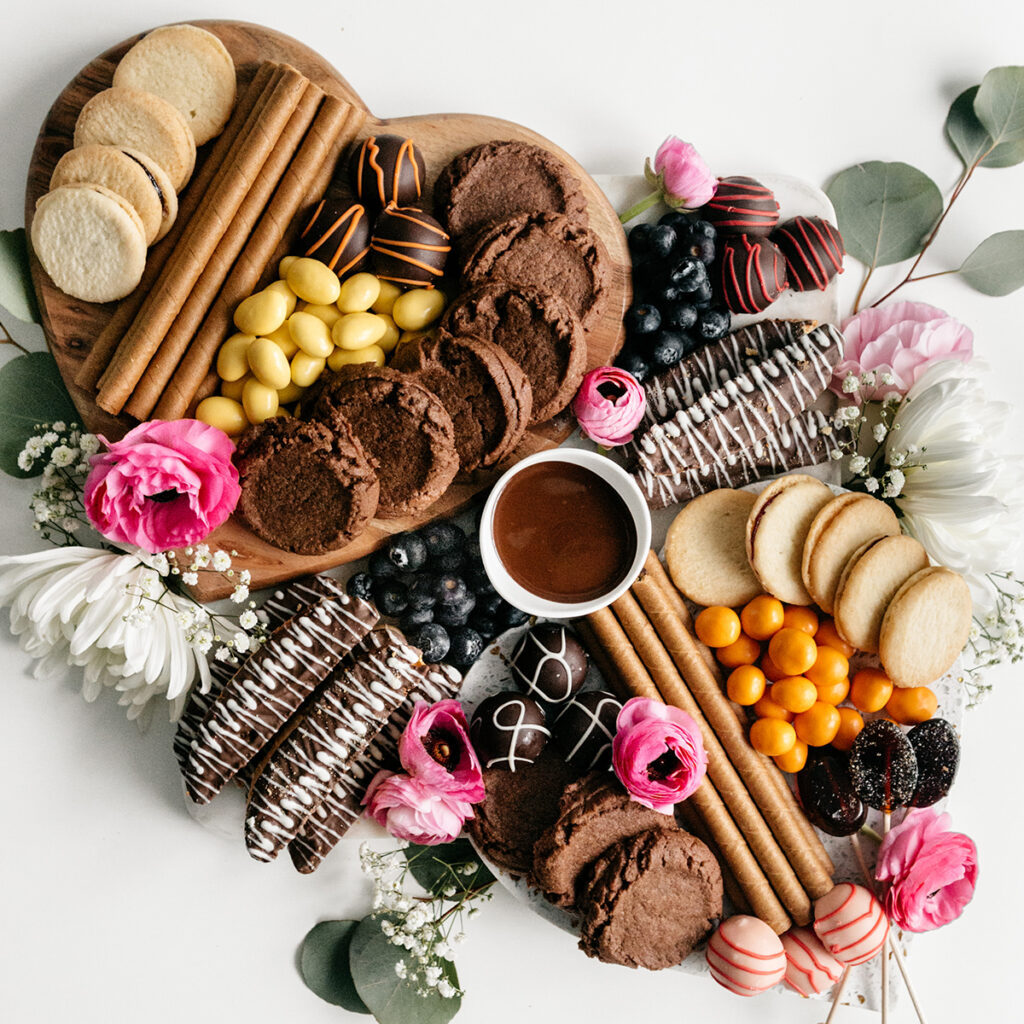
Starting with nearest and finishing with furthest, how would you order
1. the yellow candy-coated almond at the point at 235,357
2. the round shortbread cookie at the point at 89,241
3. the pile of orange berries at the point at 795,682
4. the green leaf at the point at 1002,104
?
the round shortbread cookie at the point at 89,241, the yellow candy-coated almond at the point at 235,357, the pile of orange berries at the point at 795,682, the green leaf at the point at 1002,104

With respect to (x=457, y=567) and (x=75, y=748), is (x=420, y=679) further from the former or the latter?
(x=75, y=748)

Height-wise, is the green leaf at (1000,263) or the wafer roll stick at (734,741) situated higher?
the green leaf at (1000,263)

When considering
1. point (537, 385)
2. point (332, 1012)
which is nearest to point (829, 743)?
point (537, 385)

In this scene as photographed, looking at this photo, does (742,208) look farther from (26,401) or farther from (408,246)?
(26,401)

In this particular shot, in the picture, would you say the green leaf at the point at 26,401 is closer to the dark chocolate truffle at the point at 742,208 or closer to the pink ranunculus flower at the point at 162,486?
the pink ranunculus flower at the point at 162,486

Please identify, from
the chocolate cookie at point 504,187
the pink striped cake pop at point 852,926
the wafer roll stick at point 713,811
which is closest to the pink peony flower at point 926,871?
the pink striped cake pop at point 852,926

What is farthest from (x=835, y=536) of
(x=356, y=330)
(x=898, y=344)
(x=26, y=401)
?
(x=26, y=401)

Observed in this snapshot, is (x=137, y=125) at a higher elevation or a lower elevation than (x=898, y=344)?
lower
